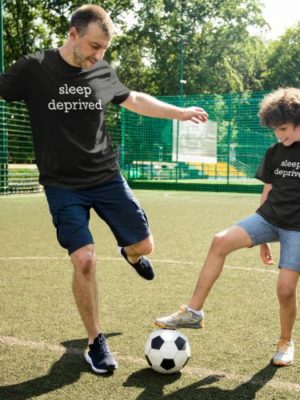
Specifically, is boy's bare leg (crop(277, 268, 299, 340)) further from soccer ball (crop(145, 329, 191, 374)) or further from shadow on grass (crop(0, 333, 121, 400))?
shadow on grass (crop(0, 333, 121, 400))

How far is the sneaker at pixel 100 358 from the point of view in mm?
3248

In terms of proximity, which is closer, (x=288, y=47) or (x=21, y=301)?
(x=21, y=301)

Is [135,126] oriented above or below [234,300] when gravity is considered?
above

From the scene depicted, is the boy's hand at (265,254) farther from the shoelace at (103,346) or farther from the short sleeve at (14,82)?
the short sleeve at (14,82)

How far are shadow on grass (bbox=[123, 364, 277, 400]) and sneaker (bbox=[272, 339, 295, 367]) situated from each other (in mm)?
75

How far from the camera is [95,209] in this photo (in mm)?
3922

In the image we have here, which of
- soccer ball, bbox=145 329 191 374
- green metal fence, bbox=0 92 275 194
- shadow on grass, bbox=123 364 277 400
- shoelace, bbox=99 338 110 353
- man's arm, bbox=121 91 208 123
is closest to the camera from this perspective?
shadow on grass, bbox=123 364 277 400

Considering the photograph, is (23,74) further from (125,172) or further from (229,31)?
(229,31)

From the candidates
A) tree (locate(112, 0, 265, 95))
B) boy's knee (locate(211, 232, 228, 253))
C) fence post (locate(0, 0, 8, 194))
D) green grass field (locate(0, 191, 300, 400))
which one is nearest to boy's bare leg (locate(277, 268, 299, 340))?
green grass field (locate(0, 191, 300, 400))

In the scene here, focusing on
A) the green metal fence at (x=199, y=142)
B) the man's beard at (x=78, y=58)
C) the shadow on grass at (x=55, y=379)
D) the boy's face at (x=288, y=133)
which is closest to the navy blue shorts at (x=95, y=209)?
the shadow on grass at (x=55, y=379)

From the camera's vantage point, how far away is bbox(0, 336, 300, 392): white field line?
311cm

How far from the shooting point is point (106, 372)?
3254 millimetres

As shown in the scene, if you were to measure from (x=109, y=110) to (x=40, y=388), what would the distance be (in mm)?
22258

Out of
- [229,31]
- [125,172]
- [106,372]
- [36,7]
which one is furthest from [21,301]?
[229,31]
